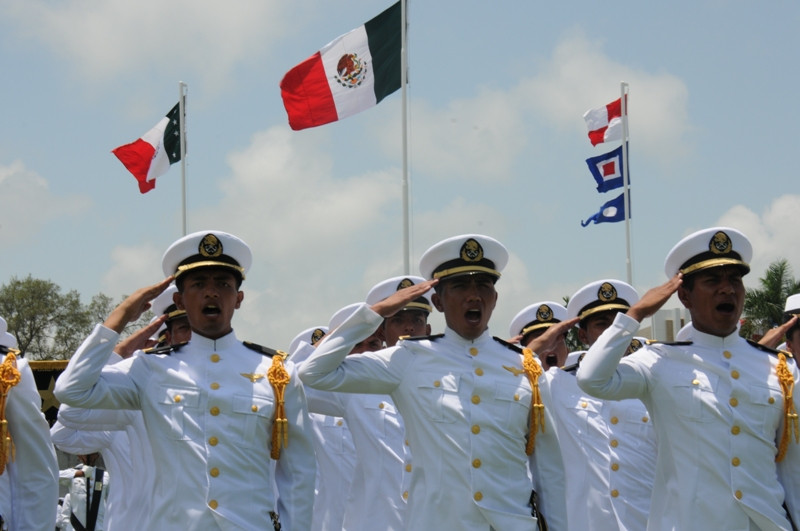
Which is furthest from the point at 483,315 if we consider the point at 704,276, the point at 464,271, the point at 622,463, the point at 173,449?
the point at 622,463

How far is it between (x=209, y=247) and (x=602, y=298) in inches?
140

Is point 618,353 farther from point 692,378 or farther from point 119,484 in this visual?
point 119,484

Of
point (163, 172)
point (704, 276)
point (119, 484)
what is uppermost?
point (163, 172)

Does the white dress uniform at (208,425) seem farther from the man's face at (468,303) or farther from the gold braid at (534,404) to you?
the gold braid at (534,404)

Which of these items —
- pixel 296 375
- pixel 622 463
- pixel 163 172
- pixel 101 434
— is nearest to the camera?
pixel 296 375

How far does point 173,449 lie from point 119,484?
10.8 feet

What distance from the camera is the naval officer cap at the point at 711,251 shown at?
568 centimetres

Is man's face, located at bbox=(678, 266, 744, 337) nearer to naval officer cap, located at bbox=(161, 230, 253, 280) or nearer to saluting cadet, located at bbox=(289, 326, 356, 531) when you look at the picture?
naval officer cap, located at bbox=(161, 230, 253, 280)

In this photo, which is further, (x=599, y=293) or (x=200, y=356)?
(x=599, y=293)

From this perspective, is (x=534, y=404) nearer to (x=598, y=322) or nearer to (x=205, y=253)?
(x=205, y=253)

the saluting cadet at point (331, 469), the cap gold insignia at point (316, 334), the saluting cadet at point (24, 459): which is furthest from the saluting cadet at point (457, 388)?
the cap gold insignia at point (316, 334)

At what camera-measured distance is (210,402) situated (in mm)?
5273

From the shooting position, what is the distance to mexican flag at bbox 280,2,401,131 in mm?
16484

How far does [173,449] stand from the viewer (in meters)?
5.19
